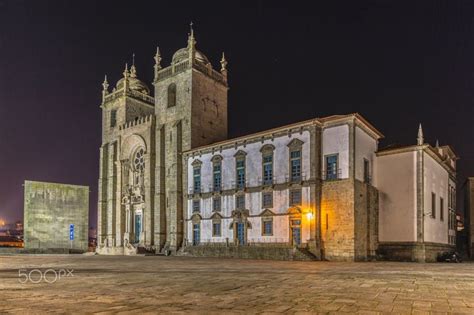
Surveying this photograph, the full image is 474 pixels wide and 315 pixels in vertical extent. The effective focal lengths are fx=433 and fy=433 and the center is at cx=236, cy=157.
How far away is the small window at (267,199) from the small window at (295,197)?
2190mm

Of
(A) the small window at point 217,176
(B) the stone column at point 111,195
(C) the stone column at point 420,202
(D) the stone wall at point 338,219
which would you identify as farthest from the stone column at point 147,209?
(C) the stone column at point 420,202

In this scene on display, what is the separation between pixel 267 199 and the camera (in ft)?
124

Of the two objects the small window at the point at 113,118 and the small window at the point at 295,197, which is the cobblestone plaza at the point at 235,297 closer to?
the small window at the point at 295,197

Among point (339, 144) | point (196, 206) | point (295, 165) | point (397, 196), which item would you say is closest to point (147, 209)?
point (196, 206)

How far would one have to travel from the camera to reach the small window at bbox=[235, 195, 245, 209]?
130 feet

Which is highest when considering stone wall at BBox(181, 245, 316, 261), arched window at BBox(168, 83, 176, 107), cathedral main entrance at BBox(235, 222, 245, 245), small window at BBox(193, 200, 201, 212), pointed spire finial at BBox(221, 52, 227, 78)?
pointed spire finial at BBox(221, 52, 227, 78)

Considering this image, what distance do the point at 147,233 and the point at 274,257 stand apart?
66.1 feet

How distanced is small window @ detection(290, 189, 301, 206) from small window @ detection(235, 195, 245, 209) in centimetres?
553

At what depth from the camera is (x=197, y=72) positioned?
48.8 metres

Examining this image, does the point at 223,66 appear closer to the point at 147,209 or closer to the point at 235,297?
the point at 147,209

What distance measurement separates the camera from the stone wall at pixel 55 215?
54062 mm

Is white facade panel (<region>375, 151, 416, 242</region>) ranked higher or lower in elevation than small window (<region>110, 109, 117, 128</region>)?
lower

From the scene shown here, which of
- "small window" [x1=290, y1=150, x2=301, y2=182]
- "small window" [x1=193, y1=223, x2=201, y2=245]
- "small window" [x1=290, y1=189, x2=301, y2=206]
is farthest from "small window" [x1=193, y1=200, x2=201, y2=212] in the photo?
"small window" [x1=290, y1=150, x2=301, y2=182]

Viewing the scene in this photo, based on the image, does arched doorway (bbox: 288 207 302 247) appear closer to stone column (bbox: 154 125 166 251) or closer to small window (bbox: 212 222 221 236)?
small window (bbox: 212 222 221 236)
